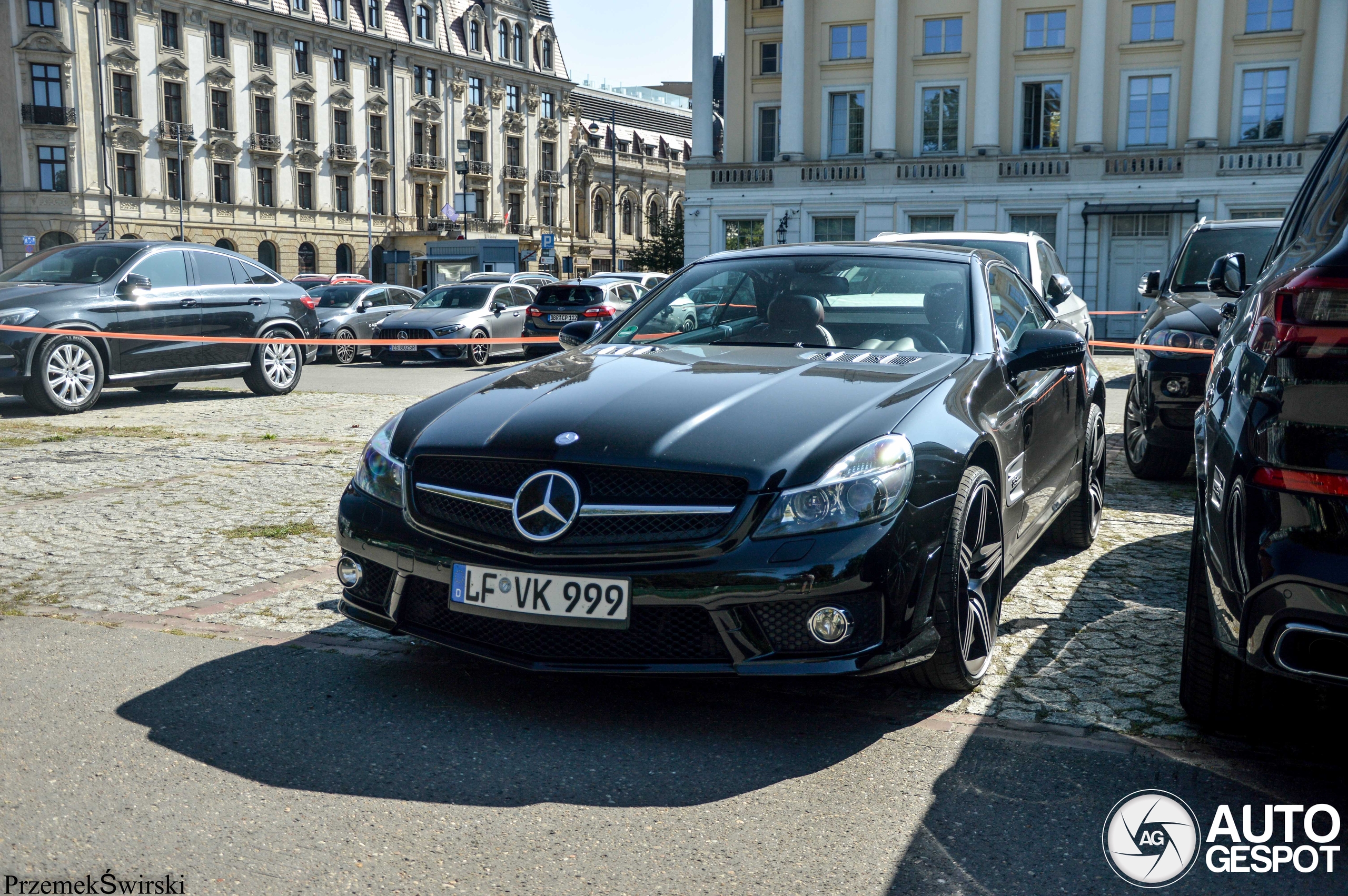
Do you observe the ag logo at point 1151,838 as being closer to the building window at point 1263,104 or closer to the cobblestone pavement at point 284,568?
the cobblestone pavement at point 284,568

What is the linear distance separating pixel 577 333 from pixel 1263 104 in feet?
134

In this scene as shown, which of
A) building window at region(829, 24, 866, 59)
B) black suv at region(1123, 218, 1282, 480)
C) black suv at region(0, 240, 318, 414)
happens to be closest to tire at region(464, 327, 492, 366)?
black suv at region(0, 240, 318, 414)

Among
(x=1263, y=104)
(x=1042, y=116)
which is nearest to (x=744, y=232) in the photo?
(x=1042, y=116)

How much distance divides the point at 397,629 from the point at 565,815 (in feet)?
3.59

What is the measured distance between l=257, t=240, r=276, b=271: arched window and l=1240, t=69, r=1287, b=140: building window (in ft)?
152

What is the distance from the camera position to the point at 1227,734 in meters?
3.70

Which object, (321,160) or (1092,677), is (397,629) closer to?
(1092,677)

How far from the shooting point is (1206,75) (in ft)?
132

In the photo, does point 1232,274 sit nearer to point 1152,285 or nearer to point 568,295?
point 1152,285

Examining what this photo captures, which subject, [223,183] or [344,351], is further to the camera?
[223,183]

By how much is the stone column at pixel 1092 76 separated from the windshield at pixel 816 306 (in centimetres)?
3884

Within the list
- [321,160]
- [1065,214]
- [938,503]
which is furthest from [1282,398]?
[321,160]

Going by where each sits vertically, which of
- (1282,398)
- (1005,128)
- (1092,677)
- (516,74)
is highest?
(516,74)

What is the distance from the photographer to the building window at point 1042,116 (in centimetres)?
4272
